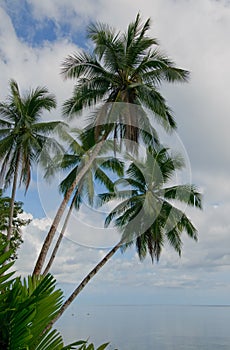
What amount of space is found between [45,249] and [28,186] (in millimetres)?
5318

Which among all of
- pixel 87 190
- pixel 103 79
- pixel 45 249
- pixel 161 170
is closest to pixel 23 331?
pixel 45 249

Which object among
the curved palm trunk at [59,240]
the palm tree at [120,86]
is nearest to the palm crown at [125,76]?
the palm tree at [120,86]

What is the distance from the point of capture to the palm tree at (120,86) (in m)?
14.5

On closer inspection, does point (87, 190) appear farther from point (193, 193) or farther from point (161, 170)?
point (193, 193)

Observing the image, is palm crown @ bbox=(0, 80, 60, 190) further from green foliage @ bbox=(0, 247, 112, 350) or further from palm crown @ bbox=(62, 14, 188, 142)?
green foliage @ bbox=(0, 247, 112, 350)

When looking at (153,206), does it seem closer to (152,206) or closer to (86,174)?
(152,206)

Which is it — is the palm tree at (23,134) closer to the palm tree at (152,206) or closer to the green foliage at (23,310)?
the palm tree at (152,206)

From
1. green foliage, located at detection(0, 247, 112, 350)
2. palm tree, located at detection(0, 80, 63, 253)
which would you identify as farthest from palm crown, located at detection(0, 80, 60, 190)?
green foliage, located at detection(0, 247, 112, 350)

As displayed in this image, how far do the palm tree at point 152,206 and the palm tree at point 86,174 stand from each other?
70 cm

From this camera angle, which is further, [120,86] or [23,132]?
[23,132]

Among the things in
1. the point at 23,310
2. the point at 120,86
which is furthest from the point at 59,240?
the point at 23,310

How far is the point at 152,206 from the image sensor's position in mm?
17516

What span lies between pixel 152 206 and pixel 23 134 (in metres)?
6.00

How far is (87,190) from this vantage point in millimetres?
17453
